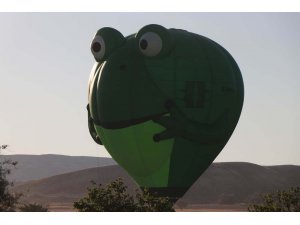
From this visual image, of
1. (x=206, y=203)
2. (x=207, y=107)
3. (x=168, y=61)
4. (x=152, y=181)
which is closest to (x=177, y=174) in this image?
(x=152, y=181)

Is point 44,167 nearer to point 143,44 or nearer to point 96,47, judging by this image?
point 96,47

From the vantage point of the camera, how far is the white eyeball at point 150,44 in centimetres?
2925

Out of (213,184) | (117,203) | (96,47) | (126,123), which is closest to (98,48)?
(96,47)

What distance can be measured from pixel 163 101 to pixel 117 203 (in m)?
7.68

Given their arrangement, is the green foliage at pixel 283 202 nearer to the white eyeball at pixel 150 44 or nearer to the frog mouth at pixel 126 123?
the frog mouth at pixel 126 123

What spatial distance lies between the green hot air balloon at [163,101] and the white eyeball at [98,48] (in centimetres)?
3

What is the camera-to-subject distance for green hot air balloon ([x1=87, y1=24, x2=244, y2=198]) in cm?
2944

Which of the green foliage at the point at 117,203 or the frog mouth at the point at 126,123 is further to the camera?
the frog mouth at the point at 126,123

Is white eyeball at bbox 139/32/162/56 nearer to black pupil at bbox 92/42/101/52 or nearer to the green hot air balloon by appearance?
the green hot air balloon

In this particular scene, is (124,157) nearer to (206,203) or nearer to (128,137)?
(128,137)

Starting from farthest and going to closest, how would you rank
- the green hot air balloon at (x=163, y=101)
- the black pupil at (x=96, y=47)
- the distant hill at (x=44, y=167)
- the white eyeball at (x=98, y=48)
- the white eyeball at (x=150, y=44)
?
the distant hill at (x=44, y=167)
the black pupil at (x=96, y=47)
the white eyeball at (x=98, y=48)
the green hot air balloon at (x=163, y=101)
the white eyeball at (x=150, y=44)

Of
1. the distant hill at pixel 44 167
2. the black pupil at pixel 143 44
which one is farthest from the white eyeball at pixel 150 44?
the distant hill at pixel 44 167

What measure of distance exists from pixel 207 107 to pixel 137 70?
372 cm

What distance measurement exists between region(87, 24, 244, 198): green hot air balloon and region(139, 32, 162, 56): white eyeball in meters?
0.05
